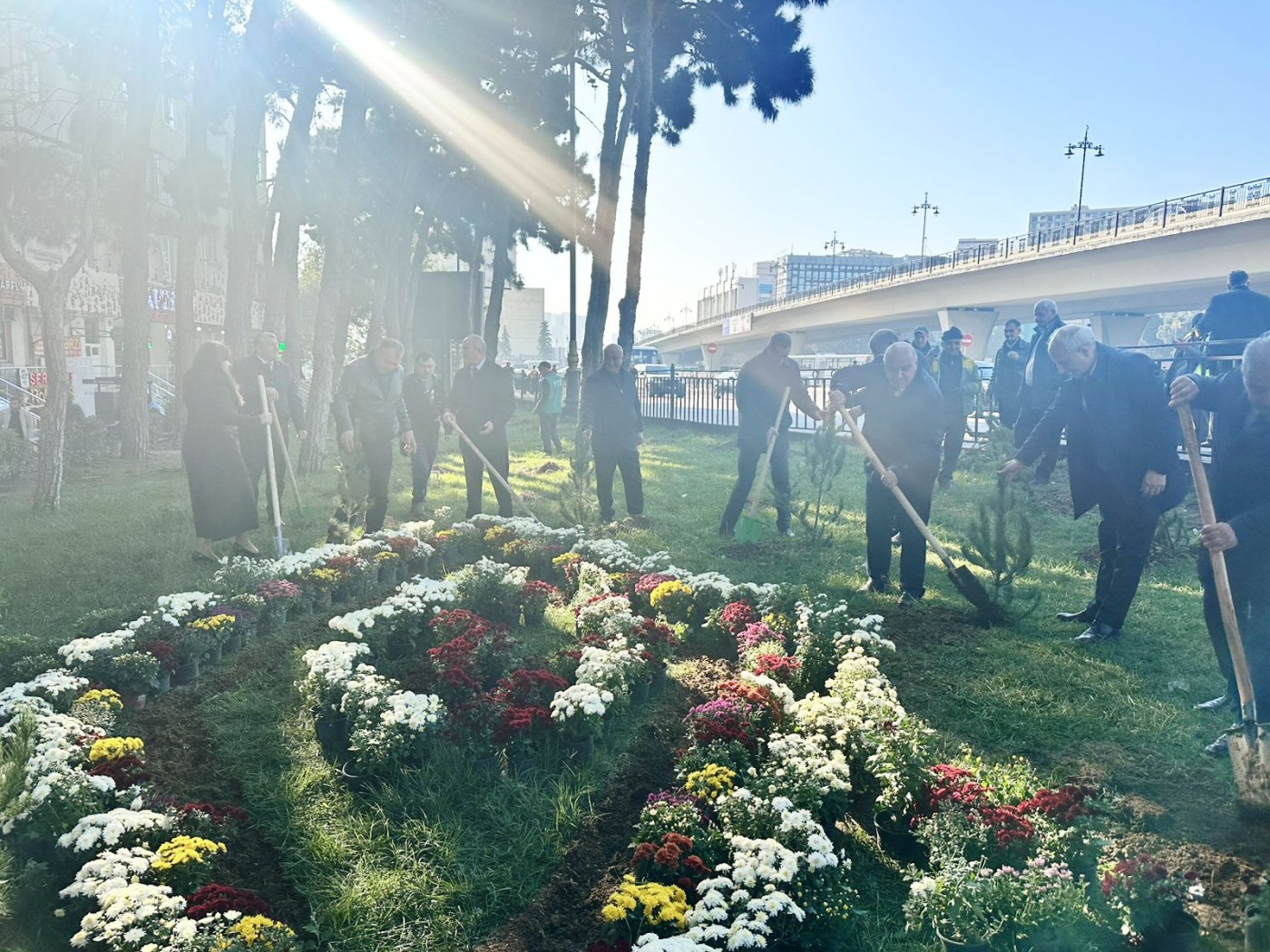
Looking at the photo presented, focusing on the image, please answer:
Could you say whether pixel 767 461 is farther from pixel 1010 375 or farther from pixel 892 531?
pixel 1010 375

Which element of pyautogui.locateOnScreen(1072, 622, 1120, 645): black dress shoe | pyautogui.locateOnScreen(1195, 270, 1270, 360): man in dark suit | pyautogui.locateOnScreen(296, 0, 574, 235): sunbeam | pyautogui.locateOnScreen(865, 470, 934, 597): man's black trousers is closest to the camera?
pyautogui.locateOnScreen(1072, 622, 1120, 645): black dress shoe

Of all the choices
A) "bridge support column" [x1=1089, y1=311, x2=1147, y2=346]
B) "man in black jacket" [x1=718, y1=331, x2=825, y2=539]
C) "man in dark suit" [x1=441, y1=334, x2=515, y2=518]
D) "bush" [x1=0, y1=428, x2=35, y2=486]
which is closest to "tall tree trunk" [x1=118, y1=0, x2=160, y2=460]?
"bush" [x1=0, y1=428, x2=35, y2=486]

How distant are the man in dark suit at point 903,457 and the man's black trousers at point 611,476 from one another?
11.0 ft

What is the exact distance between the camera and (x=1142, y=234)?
92.6ft

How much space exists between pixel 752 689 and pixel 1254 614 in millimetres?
2526

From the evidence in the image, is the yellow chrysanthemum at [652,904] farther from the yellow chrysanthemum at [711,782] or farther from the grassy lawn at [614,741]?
the yellow chrysanthemum at [711,782]

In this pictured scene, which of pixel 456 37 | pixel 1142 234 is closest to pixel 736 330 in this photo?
pixel 1142 234

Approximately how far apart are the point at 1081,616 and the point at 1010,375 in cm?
685

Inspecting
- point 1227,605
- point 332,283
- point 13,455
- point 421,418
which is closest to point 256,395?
point 421,418

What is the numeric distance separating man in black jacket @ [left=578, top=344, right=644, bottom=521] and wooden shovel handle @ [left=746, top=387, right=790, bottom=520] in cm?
162

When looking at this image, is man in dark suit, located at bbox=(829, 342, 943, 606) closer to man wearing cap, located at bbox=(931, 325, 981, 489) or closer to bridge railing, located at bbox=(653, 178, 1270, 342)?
man wearing cap, located at bbox=(931, 325, 981, 489)

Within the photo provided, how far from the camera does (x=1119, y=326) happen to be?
41.2 m

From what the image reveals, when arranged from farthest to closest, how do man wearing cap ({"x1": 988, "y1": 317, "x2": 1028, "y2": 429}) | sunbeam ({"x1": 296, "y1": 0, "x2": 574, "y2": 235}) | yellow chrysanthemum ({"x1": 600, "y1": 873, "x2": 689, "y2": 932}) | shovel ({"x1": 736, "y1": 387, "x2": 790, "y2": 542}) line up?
sunbeam ({"x1": 296, "y1": 0, "x2": 574, "y2": 235}), man wearing cap ({"x1": 988, "y1": 317, "x2": 1028, "y2": 429}), shovel ({"x1": 736, "y1": 387, "x2": 790, "y2": 542}), yellow chrysanthemum ({"x1": 600, "y1": 873, "x2": 689, "y2": 932})

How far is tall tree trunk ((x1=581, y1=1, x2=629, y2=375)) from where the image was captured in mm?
18734
